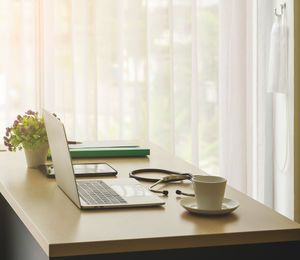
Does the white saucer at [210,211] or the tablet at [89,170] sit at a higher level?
the tablet at [89,170]

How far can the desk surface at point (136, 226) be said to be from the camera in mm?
1298

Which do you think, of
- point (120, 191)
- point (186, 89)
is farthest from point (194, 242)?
point (186, 89)

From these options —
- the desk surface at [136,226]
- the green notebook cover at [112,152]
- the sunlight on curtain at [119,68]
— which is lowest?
the desk surface at [136,226]

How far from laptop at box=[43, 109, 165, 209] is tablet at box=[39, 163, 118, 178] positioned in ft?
0.34

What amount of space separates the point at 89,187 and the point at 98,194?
10 centimetres

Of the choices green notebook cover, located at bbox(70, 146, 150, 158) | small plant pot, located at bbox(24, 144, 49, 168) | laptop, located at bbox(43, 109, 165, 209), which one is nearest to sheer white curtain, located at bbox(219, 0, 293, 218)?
green notebook cover, located at bbox(70, 146, 150, 158)

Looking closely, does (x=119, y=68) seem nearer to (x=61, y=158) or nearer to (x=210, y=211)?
(x=61, y=158)

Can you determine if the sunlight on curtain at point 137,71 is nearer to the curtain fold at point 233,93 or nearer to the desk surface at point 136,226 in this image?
the curtain fold at point 233,93

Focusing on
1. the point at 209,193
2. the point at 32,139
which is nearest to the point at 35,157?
the point at 32,139

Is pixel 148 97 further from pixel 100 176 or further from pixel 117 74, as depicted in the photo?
pixel 100 176

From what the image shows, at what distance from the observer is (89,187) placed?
1810 millimetres

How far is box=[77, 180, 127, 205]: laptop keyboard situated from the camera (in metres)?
1.63

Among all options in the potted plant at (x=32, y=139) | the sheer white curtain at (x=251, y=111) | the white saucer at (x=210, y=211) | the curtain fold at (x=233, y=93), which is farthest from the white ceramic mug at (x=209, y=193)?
the curtain fold at (x=233, y=93)

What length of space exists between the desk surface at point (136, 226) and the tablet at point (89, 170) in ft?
0.84
